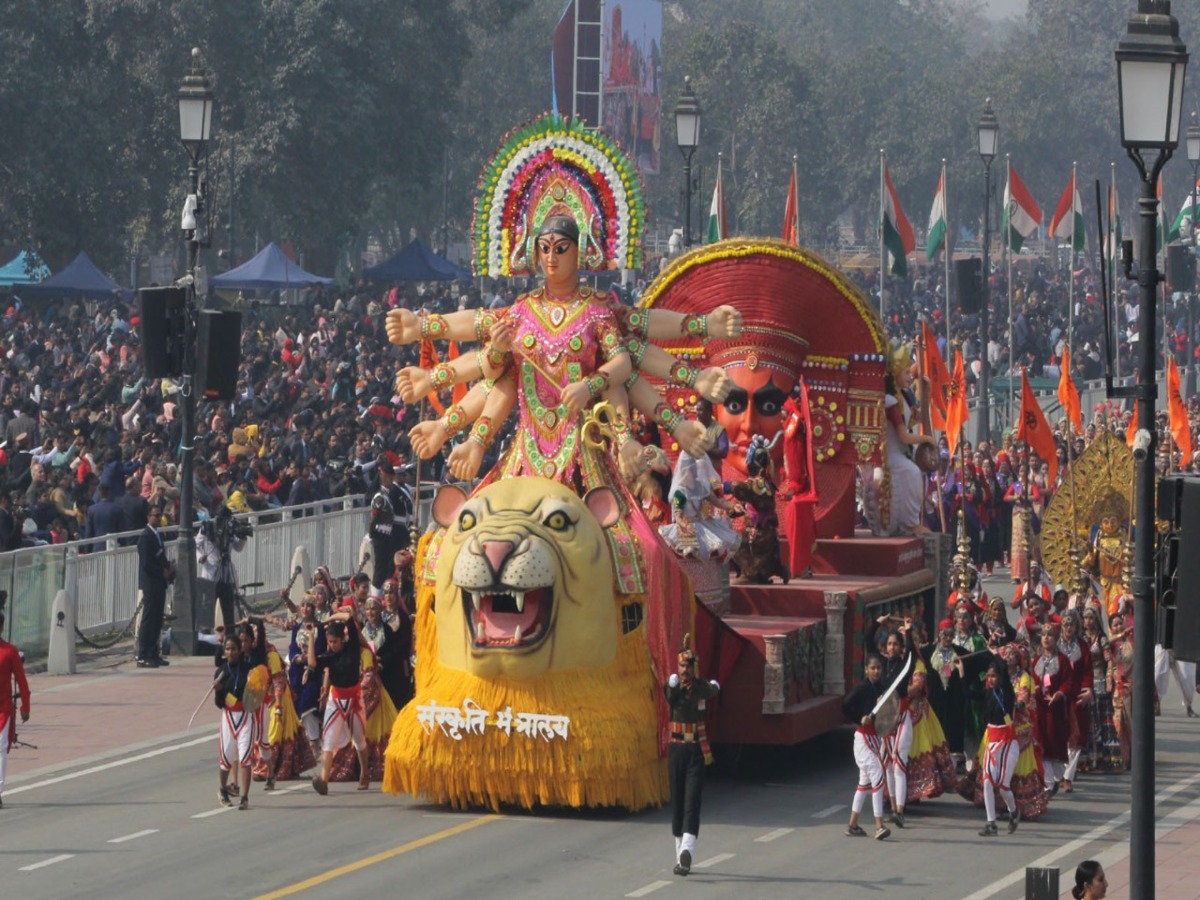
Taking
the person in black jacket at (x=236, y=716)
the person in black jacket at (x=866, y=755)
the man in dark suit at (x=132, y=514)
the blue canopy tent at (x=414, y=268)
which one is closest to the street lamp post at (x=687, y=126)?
the man in dark suit at (x=132, y=514)

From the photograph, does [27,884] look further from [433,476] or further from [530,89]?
[530,89]

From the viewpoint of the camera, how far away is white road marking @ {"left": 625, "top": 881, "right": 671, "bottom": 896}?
54.9 feet

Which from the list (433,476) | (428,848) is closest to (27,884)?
(428,848)

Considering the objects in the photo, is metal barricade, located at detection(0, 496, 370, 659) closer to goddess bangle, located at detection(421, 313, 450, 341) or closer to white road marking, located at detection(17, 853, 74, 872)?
goddess bangle, located at detection(421, 313, 450, 341)

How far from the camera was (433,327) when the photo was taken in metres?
20.1

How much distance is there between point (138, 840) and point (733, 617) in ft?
16.5

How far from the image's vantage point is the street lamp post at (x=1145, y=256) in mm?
12742

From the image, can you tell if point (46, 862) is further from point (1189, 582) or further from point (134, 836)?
point (1189, 582)

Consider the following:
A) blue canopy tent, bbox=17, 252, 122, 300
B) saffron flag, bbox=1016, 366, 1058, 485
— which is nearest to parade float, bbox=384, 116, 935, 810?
saffron flag, bbox=1016, 366, 1058, 485

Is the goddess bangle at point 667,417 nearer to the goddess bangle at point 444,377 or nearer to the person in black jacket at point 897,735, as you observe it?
the goddess bangle at point 444,377

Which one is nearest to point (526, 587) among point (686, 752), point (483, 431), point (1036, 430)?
point (686, 752)

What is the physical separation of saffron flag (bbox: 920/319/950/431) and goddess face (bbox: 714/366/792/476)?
5704mm

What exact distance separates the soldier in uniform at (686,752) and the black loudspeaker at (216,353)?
9217 mm

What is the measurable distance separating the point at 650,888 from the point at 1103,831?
3730mm
